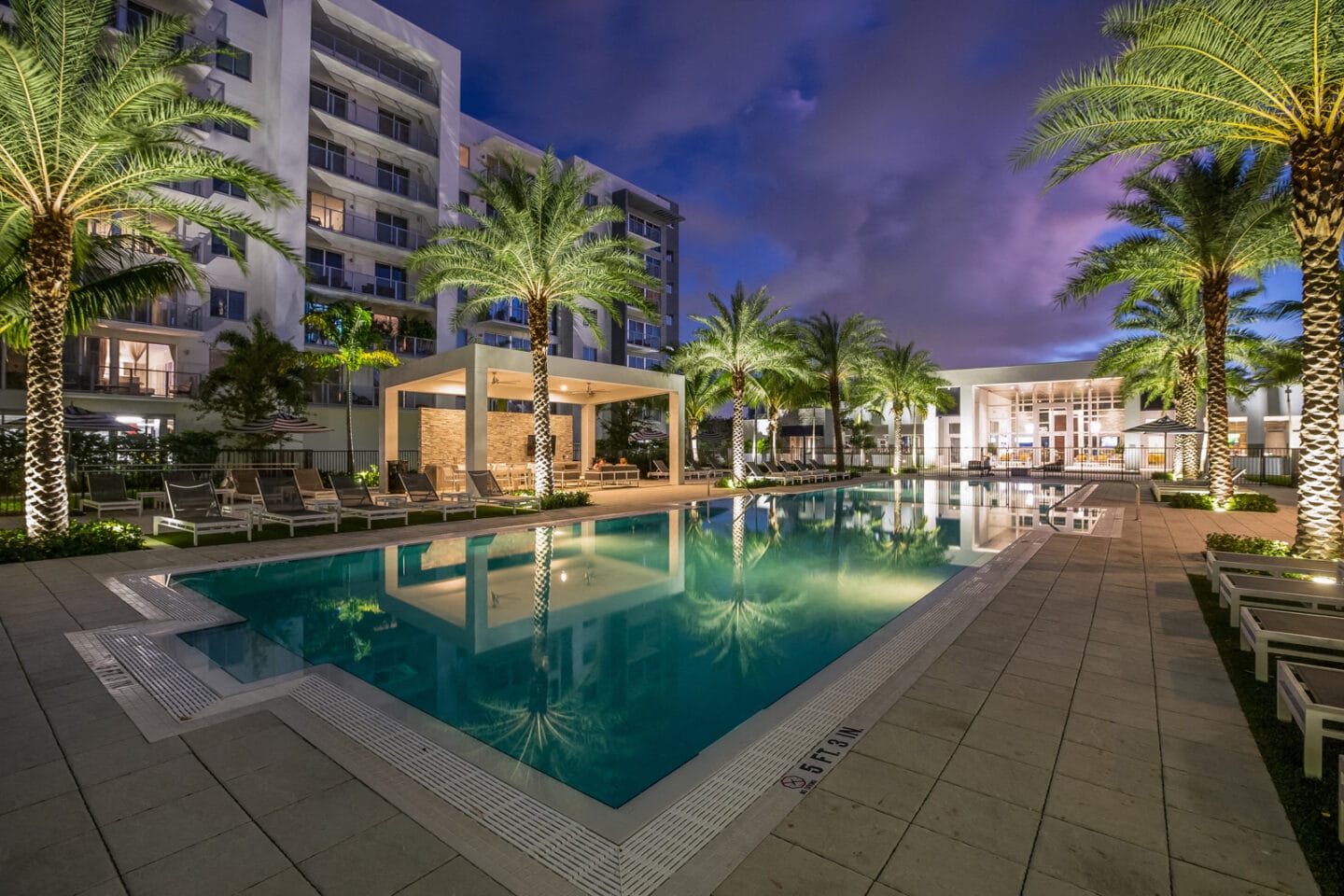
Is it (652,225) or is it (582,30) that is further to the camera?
(652,225)

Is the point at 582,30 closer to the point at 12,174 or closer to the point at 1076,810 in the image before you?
the point at 12,174

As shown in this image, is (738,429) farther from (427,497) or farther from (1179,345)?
(1179,345)

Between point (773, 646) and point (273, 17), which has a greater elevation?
point (273, 17)

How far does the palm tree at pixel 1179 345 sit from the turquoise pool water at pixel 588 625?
17591 millimetres

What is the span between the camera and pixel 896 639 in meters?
5.54

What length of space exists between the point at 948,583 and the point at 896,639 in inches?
118

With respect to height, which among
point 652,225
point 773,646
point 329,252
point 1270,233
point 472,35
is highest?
point 472,35

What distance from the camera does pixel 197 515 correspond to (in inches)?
432

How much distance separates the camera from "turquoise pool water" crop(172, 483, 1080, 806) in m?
4.37

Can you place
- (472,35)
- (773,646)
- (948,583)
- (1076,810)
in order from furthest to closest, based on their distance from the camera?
(472,35) → (948,583) → (773,646) → (1076,810)

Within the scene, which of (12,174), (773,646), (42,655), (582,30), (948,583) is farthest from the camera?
(582,30)

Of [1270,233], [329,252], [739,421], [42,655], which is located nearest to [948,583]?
[42,655]

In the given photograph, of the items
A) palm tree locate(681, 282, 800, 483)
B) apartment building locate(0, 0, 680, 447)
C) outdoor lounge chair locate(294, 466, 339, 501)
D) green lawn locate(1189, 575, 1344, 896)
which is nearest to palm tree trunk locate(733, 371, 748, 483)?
palm tree locate(681, 282, 800, 483)

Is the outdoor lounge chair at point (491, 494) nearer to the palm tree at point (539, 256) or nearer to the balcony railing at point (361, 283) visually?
the palm tree at point (539, 256)
